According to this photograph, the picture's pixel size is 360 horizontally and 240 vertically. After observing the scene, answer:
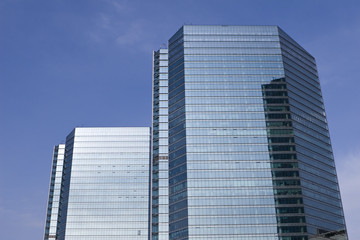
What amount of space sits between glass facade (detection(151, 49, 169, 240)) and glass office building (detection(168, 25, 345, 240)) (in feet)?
13.1

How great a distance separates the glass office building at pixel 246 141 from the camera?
495ft

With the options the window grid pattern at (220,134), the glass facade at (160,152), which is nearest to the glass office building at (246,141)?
the window grid pattern at (220,134)

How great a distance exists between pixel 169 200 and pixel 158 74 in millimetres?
57316

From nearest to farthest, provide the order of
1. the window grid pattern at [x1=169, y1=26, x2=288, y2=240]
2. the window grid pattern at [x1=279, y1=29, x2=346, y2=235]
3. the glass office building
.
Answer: the window grid pattern at [x1=169, y1=26, x2=288, y2=240] < the glass office building < the window grid pattern at [x1=279, y1=29, x2=346, y2=235]

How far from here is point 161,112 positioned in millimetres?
175875

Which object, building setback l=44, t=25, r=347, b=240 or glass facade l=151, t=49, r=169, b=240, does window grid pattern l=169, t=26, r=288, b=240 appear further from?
glass facade l=151, t=49, r=169, b=240

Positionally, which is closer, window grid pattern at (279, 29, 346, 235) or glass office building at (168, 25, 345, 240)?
glass office building at (168, 25, 345, 240)

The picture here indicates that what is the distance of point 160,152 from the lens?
170875mm

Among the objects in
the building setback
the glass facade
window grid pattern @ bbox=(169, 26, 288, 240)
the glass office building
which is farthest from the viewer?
the glass facade

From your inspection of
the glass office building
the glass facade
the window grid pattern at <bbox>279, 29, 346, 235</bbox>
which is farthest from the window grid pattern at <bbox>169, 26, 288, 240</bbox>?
the window grid pattern at <bbox>279, 29, 346, 235</bbox>

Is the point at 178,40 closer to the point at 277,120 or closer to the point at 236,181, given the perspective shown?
the point at 277,120

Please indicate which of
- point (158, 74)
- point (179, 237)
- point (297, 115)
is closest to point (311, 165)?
point (297, 115)

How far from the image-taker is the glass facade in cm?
16188

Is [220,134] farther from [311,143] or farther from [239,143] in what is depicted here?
[311,143]
